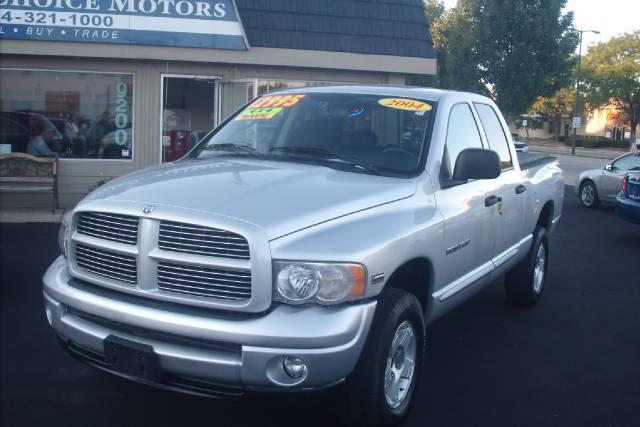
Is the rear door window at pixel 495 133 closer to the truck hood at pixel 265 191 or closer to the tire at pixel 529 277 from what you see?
the tire at pixel 529 277

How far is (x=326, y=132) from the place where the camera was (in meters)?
4.94

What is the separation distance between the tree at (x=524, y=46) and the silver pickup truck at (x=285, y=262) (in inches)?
788

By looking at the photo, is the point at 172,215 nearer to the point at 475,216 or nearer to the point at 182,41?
the point at 475,216

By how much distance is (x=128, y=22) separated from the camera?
11391mm

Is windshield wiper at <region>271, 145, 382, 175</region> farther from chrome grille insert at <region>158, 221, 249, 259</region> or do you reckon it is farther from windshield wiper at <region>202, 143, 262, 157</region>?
chrome grille insert at <region>158, 221, 249, 259</region>

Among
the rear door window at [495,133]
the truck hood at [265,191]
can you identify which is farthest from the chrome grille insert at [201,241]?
the rear door window at [495,133]

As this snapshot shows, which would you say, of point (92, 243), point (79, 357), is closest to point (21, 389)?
point (79, 357)

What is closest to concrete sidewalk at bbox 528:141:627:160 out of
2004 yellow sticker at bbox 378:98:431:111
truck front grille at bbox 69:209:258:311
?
2004 yellow sticker at bbox 378:98:431:111

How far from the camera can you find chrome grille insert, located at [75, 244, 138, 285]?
12.1ft

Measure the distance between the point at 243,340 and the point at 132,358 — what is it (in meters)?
0.61

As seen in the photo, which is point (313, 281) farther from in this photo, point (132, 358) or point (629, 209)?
point (629, 209)

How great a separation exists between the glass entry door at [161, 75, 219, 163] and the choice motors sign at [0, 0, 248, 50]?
2.66ft

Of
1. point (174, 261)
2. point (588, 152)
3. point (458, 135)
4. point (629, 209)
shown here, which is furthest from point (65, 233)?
point (588, 152)

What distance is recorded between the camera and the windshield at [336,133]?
4672 mm
